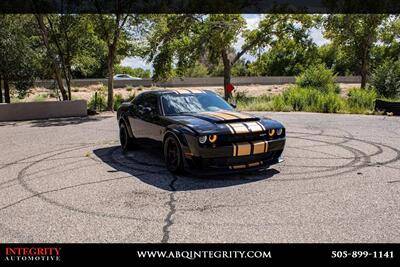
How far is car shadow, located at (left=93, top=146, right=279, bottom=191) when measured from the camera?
245 inches

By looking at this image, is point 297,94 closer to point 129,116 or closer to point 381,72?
point 381,72

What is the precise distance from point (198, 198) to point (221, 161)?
903mm

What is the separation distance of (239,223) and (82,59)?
64.7ft

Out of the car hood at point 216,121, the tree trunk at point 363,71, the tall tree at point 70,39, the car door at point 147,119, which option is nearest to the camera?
the car hood at point 216,121

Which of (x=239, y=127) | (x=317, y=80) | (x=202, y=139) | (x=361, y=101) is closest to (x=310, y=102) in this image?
(x=361, y=101)

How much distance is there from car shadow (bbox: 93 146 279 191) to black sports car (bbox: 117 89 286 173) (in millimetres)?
173

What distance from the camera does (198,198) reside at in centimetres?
557

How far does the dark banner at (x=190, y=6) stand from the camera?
1905cm

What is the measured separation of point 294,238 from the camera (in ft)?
13.8

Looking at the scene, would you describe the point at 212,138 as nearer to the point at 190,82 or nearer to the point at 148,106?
the point at 148,106

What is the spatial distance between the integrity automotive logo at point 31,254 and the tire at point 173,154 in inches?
115

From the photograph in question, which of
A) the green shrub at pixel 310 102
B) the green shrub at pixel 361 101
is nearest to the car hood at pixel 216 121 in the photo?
the green shrub at pixel 310 102

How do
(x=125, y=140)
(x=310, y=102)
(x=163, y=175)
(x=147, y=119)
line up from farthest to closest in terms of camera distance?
(x=310, y=102)
(x=125, y=140)
(x=147, y=119)
(x=163, y=175)

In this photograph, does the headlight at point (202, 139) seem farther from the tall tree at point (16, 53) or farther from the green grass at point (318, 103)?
the tall tree at point (16, 53)
